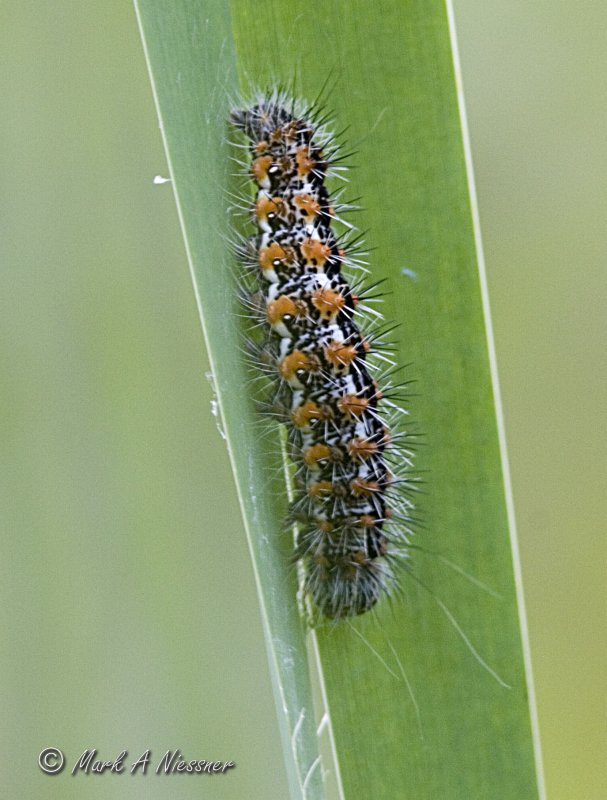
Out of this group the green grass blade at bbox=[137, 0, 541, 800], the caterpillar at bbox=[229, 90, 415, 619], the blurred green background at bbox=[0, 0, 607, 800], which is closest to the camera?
the green grass blade at bbox=[137, 0, 541, 800]

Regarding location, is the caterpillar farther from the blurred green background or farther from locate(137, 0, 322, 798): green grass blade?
the blurred green background

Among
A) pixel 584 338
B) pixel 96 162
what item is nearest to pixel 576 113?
pixel 584 338

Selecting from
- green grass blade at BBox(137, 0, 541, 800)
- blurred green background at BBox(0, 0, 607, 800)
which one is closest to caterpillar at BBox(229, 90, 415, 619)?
green grass blade at BBox(137, 0, 541, 800)

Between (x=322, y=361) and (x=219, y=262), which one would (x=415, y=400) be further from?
(x=219, y=262)

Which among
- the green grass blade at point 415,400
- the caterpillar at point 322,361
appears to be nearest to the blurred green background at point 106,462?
the caterpillar at point 322,361

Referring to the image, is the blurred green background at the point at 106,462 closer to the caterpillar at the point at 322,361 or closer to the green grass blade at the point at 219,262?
the caterpillar at the point at 322,361

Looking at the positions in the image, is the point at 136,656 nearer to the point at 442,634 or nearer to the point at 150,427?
the point at 150,427
